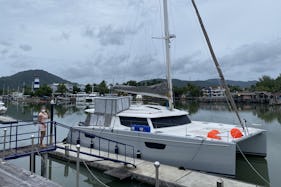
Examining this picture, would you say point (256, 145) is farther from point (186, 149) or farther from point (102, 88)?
point (102, 88)

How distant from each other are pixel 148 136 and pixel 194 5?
7059mm

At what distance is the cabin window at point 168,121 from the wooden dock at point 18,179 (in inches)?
237

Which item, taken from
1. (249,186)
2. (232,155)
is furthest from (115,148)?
(249,186)

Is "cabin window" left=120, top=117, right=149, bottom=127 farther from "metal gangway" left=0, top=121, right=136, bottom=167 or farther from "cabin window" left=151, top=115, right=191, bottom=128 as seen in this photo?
"metal gangway" left=0, top=121, right=136, bottom=167

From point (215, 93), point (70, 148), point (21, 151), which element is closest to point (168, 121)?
point (70, 148)

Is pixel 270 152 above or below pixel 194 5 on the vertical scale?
below

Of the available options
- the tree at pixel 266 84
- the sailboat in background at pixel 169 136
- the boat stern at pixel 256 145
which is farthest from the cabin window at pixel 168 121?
the tree at pixel 266 84

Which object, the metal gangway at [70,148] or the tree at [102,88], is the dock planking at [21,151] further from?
the tree at [102,88]

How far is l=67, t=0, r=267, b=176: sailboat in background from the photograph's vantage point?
28.7 feet

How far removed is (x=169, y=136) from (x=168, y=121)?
187cm

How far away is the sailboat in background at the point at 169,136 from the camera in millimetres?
8742

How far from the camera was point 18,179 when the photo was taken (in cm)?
569

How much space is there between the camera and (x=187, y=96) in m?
111

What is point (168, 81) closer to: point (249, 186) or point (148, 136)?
point (148, 136)
